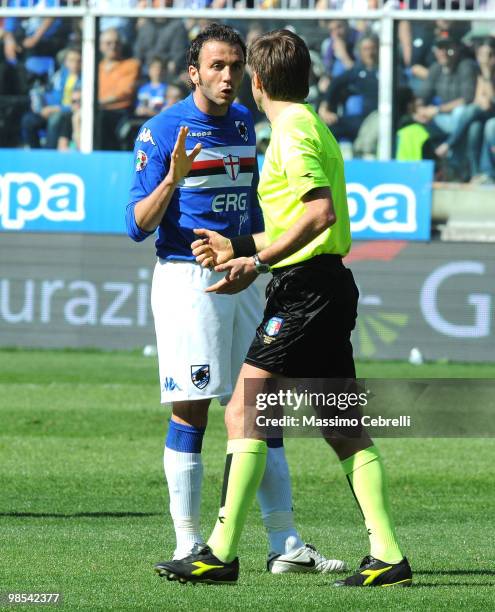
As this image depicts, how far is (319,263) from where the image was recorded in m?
5.52

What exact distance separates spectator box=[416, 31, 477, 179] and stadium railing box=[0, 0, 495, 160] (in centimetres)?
38

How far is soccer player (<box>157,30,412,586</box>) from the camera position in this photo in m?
5.43

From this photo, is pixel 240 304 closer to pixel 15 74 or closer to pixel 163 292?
pixel 163 292

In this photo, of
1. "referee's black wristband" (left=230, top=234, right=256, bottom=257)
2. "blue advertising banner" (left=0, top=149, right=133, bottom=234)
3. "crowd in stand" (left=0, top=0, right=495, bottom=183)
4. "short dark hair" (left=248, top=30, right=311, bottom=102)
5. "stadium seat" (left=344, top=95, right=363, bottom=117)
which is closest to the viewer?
"short dark hair" (left=248, top=30, right=311, bottom=102)

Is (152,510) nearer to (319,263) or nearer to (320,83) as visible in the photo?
(319,263)

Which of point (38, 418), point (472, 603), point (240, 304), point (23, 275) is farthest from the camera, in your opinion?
point (23, 275)

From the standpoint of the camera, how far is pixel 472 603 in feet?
17.1

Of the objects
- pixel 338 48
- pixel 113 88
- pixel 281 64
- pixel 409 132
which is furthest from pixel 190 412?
pixel 113 88

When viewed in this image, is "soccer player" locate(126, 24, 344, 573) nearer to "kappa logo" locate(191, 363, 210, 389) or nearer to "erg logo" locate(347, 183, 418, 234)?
"kappa logo" locate(191, 363, 210, 389)

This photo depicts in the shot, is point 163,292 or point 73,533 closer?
point 163,292

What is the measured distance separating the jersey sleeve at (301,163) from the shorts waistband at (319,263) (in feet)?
0.98

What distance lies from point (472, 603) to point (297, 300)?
1304 mm

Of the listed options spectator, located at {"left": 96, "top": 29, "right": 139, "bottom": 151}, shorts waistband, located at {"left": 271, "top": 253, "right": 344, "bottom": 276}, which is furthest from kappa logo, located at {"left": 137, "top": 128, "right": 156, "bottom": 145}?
spectator, located at {"left": 96, "top": 29, "right": 139, "bottom": 151}

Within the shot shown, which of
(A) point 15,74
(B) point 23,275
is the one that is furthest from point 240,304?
(A) point 15,74
